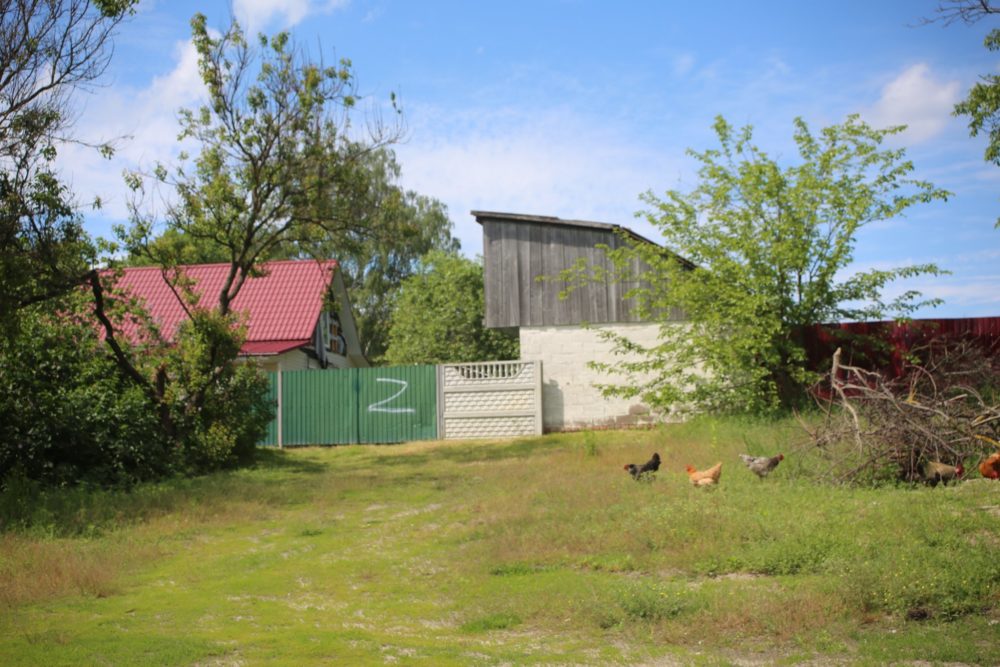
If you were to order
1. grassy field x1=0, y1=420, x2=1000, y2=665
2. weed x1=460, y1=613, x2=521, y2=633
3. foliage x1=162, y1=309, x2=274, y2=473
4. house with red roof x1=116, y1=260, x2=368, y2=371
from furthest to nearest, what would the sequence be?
1. house with red roof x1=116, y1=260, x2=368, y2=371
2. foliage x1=162, y1=309, x2=274, y2=473
3. weed x1=460, y1=613, x2=521, y2=633
4. grassy field x1=0, y1=420, x2=1000, y2=665

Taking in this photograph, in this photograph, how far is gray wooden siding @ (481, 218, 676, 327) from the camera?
74.0ft

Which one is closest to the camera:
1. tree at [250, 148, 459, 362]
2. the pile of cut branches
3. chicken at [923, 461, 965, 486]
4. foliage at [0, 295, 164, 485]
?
chicken at [923, 461, 965, 486]

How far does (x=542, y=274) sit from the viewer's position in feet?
75.0

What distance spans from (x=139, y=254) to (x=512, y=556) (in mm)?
11924

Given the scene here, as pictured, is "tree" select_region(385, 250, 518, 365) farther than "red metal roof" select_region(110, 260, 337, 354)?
Yes

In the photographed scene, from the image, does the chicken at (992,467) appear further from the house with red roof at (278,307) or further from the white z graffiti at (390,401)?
the house with red roof at (278,307)

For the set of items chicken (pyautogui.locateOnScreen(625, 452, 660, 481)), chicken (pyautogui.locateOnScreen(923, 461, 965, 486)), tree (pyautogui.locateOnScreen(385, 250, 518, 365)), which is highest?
tree (pyautogui.locateOnScreen(385, 250, 518, 365))

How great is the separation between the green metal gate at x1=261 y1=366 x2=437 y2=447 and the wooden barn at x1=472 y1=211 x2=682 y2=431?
8.72 ft

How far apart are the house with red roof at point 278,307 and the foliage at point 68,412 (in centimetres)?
941

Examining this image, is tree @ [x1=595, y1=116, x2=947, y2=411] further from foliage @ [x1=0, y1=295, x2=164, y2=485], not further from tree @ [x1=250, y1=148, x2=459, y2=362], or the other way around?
tree @ [x1=250, y1=148, x2=459, y2=362]

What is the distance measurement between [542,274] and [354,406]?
578 centimetres

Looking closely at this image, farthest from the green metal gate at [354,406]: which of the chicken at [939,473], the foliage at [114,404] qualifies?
the chicken at [939,473]

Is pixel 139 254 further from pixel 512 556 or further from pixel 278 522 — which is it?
pixel 512 556

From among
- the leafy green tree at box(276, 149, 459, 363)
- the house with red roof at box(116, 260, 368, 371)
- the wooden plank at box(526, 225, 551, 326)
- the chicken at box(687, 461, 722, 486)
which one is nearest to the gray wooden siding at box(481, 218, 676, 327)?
the wooden plank at box(526, 225, 551, 326)
